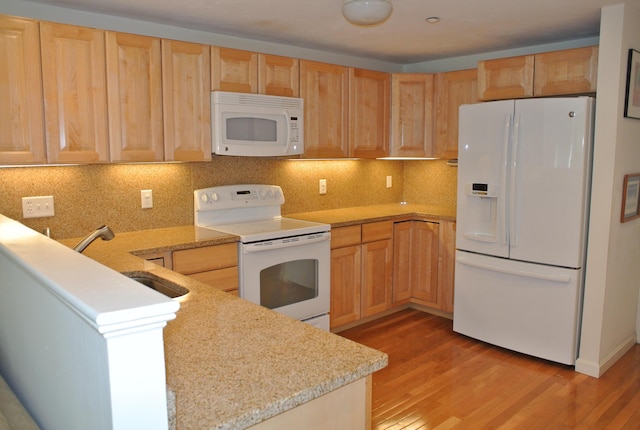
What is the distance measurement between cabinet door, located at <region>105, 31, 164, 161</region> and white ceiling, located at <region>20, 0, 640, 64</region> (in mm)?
224

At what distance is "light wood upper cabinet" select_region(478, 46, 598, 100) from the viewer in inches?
127

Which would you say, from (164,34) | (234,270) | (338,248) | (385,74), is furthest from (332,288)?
(164,34)

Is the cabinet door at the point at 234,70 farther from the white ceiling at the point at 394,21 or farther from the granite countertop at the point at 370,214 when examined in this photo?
the granite countertop at the point at 370,214

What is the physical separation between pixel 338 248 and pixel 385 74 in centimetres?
154

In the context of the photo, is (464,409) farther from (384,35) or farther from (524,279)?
(384,35)

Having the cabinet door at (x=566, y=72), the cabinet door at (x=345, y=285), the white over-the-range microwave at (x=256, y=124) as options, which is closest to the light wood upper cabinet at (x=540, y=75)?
the cabinet door at (x=566, y=72)

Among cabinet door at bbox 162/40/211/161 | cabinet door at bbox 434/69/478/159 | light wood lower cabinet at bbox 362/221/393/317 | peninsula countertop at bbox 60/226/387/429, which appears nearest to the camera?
peninsula countertop at bbox 60/226/387/429

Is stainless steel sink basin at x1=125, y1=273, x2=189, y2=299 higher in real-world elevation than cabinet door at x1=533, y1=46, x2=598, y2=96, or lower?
lower

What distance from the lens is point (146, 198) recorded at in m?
3.30

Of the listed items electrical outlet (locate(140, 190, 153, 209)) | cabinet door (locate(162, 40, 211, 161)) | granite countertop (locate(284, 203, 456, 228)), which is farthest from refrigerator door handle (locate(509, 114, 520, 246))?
electrical outlet (locate(140, 190, 153, 209))

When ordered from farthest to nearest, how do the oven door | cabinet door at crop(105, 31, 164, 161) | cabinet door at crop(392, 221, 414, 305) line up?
cabinet door at crop(392, 221, 414, 305) < the oven door < cabinet door at crop(105, 31, 164, 161)

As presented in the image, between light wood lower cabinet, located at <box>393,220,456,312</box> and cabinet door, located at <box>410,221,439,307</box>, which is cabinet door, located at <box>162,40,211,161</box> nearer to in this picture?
light wood lower cabinet, located at <box>393,220,456,312</box>

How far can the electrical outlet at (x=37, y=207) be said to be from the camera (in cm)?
283

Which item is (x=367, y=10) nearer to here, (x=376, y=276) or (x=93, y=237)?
(x=93, y=237)
